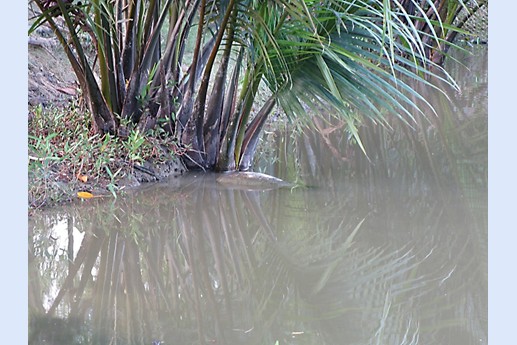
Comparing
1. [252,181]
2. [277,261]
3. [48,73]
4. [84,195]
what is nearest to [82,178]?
[84,195]

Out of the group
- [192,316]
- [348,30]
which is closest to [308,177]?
[348,30]

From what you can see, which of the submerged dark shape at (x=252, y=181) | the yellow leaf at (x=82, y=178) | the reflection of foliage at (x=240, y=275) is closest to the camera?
the reflection of foliage at (x=240, y=275)

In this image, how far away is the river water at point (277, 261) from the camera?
223 cm

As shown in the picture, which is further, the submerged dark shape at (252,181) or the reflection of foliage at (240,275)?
the submerged dark shape at (252,181)

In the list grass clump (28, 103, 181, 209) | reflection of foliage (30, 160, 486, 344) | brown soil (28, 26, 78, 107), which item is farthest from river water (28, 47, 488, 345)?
brown soil (28, 26, 78, 107)

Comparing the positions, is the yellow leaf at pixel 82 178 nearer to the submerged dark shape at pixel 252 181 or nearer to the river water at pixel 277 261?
the river water at pixel 277 261

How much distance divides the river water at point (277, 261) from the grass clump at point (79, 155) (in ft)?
0.43

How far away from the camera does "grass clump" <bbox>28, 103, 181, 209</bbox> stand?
3562mm

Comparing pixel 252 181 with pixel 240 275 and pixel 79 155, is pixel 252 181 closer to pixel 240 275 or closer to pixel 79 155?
pixel 79 155

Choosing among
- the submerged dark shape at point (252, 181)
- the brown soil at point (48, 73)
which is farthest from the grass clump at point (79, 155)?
the brown soil at point (48, 73)

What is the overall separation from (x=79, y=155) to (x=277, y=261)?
57.6 inches

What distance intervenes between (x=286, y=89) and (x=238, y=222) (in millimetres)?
918

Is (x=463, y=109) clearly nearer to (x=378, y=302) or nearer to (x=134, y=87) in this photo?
(x=134, y=87)

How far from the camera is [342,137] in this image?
588cm
